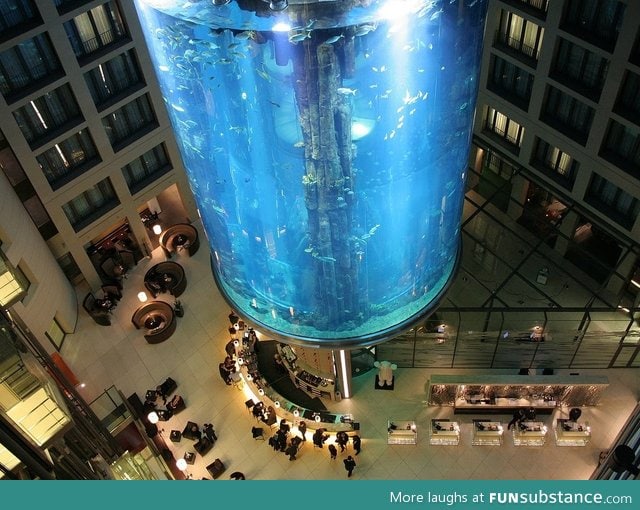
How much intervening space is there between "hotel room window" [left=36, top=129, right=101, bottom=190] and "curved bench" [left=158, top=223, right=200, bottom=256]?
5368 mm

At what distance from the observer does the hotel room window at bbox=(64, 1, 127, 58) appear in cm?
2122

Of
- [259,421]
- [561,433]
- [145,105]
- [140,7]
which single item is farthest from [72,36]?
[561,433]

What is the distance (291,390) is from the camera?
81.3 feet

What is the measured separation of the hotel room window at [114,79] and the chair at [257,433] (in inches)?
474

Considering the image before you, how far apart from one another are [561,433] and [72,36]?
20.1 meters

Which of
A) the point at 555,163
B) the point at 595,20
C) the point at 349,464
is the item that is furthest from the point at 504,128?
the point at 349,464

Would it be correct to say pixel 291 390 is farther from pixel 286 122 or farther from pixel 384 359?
pixel 286 122

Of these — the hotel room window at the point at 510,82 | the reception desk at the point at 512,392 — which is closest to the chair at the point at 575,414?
the reception desk at the point at 512,392

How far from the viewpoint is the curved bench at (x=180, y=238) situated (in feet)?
94.1

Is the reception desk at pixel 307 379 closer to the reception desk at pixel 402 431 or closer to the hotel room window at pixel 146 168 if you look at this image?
the reception desk at pixel 402 431

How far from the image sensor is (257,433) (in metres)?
23.5

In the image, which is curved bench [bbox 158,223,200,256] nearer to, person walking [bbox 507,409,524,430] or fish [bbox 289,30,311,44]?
person walking [bbox 507,409,524,430]

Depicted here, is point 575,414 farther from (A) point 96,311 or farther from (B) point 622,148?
(A) point 96,311

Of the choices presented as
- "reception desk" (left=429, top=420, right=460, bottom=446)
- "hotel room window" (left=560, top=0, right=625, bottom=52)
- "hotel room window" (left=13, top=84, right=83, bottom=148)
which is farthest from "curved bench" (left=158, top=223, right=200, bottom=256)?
"hotel room window" (left=560, top=0, right=625, bottom=52)
